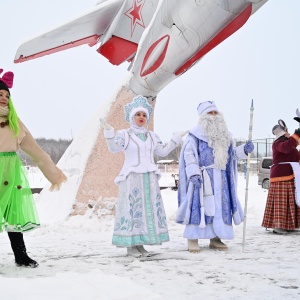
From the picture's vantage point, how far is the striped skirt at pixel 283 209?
5023 millimetres

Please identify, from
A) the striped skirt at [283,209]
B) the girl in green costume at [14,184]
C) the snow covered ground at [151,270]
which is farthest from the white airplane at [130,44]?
the girl in green costume at [14,184]

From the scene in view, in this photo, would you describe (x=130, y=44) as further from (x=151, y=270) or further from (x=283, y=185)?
(x=151, y=270)

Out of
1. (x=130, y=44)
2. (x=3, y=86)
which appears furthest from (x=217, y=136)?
(x=130, y=44)

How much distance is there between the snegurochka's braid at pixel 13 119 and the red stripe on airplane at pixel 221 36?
3150 mm

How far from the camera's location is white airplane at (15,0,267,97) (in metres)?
5.24

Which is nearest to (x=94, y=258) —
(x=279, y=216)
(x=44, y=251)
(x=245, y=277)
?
(x=44, y=251)

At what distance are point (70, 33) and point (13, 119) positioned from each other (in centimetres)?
435

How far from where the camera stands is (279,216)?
5070 millimetres

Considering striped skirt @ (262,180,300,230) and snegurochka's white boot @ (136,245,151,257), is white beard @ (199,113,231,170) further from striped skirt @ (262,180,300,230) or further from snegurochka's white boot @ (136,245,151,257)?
striped skirt @ (262,180,300,230)

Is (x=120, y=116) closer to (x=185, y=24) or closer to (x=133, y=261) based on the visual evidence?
(x=185, y=24)

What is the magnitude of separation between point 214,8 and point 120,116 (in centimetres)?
216

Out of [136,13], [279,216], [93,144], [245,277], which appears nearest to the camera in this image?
[245,277]

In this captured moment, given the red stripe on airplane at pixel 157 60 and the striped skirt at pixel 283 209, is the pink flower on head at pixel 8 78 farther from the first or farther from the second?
the striped skirt at pixel 283 209

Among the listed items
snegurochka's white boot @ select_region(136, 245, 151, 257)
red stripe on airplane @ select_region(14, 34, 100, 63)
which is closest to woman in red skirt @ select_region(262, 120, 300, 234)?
snegurochka's white boot @ select_region(136, 245, 151, 257)
